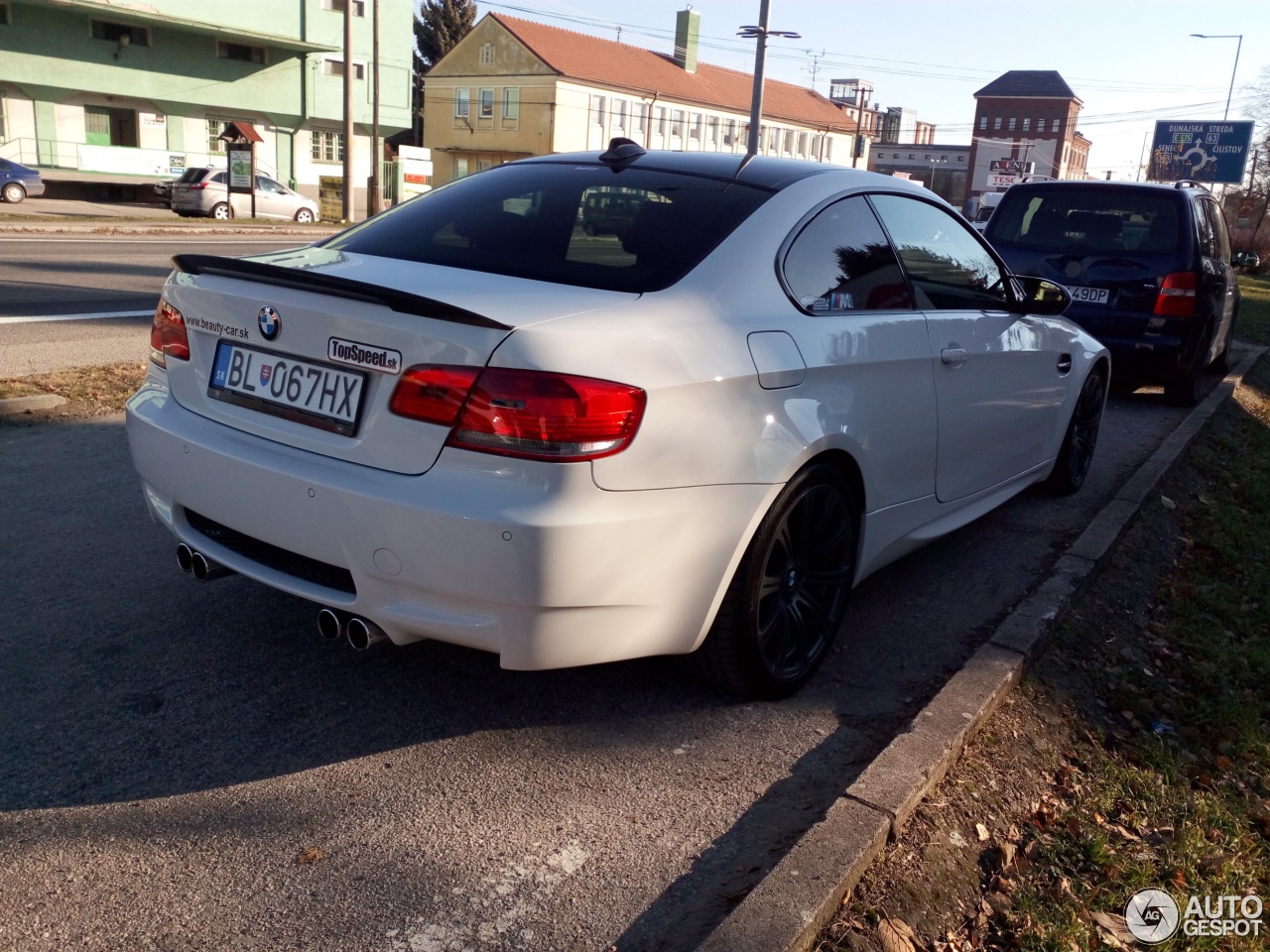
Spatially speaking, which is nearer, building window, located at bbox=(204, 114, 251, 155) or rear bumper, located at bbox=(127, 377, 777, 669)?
rear bumper, located at bbox=(127, 377, 777, 669)

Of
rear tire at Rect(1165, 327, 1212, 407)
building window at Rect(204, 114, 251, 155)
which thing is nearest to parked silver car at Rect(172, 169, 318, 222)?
building window at Rect(204, 114, 251, 155)

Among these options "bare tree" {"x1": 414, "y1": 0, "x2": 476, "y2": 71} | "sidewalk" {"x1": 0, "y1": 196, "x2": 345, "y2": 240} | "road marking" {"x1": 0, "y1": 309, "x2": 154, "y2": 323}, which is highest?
"bare tree" {"x1": 414, "y1": 0, "x2": 476, "y2": 71}

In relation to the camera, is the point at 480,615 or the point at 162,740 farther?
the point at 162,740

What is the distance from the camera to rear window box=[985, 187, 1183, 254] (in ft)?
28.8

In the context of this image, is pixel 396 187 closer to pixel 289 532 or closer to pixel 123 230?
pixel 123 230

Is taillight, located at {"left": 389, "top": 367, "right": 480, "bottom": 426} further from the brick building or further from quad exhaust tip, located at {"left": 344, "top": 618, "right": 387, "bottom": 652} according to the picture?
the brick building

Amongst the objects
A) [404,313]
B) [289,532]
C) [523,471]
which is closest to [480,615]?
[523,471]

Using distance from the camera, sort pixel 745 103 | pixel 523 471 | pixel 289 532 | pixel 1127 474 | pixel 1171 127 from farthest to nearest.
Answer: pixel 745 103 < pixel 1171 127 < pixel 1127 474 < pixel 289 532 < pixel 523 471

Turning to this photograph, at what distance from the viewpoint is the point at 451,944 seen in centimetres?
236

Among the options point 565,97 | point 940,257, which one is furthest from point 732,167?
point 565,97

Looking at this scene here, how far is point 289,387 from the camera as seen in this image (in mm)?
3025

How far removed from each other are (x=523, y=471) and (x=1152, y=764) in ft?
6.99

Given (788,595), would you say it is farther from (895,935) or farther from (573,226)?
(573,226)

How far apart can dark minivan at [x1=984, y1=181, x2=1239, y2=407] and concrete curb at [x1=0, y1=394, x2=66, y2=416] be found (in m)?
6.76
